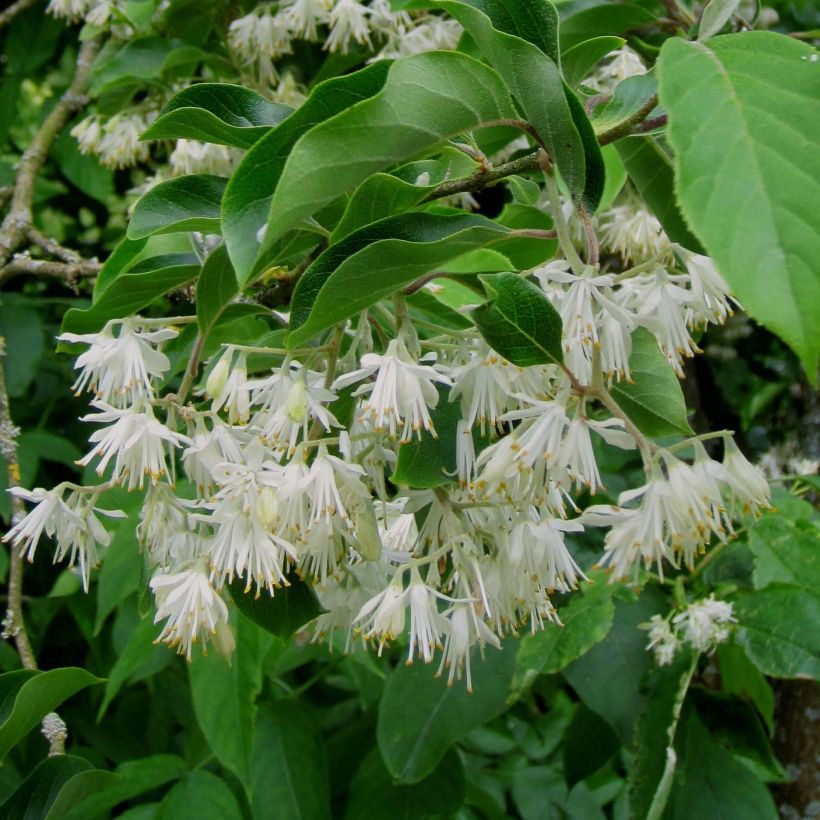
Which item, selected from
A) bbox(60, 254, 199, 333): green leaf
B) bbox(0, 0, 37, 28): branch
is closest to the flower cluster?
bbox(60, 254, 199, 333): green leaf

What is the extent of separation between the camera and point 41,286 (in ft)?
8.61

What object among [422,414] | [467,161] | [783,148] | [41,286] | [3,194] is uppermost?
[783,148]

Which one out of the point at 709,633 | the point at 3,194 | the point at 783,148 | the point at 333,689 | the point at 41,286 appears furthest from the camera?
the point at 41,286

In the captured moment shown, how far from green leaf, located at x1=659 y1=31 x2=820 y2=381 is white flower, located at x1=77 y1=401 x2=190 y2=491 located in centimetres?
56

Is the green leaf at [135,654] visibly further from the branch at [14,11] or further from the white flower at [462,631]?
the branch at [14,11]

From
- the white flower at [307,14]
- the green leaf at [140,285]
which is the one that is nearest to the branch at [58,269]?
the green leaf at [140,285]

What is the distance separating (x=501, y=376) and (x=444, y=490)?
0.15 metres

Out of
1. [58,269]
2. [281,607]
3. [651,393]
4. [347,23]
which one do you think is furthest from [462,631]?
[347,23]

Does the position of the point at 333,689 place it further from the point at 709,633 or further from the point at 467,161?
the point at 467,161

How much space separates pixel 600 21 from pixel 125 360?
111 centimetres

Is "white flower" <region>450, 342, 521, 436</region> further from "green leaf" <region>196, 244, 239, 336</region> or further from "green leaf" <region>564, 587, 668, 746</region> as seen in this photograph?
"green leaf" <region>564, 587, 668, 746</region>

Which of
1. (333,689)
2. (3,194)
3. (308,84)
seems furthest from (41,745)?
(308,84)

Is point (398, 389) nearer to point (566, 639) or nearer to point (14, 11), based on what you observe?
point (566, 639)

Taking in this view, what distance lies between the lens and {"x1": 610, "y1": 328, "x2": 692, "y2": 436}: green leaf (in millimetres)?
898
